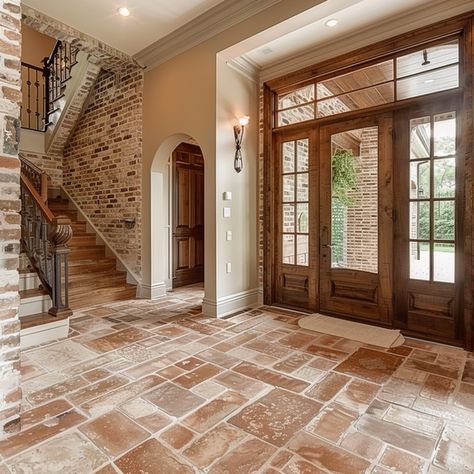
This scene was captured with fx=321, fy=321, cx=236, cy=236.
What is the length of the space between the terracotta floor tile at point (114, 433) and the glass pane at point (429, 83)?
393cm

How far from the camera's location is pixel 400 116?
11.6 feet

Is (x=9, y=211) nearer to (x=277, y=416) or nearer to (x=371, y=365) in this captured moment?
(x=277, y=416)

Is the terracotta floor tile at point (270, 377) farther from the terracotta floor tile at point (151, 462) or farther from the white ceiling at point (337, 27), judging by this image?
the white ceiling at point (337, 27)

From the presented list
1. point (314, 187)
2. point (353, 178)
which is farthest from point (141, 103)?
point (353, 178)

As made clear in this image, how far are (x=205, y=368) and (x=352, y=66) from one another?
3757mm

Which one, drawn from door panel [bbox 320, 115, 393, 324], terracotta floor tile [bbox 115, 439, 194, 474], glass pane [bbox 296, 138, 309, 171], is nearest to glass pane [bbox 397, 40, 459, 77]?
door panel [bbox 320, 115, 393, 324]

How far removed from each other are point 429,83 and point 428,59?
0.90 feet

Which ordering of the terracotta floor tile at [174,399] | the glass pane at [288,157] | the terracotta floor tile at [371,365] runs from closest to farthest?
the terracotta floor tile at [174,399], the terracotta floor tile at [371,365], the glass pane at [288,157]

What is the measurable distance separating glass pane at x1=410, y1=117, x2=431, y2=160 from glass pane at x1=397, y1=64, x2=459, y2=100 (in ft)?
0.93

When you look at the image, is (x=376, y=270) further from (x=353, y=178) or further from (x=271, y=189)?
(x=271, y=189)

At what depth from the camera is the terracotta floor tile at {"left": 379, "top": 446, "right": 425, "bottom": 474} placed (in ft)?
5.27

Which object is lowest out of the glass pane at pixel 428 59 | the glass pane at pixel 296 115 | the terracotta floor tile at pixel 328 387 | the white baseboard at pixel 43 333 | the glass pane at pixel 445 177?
the terracotta floor tile at pixel 328 387

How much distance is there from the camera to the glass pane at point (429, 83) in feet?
10.6

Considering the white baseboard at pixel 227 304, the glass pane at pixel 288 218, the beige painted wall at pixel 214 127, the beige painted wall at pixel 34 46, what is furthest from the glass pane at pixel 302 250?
the beige painted wall at pixel 34 46
